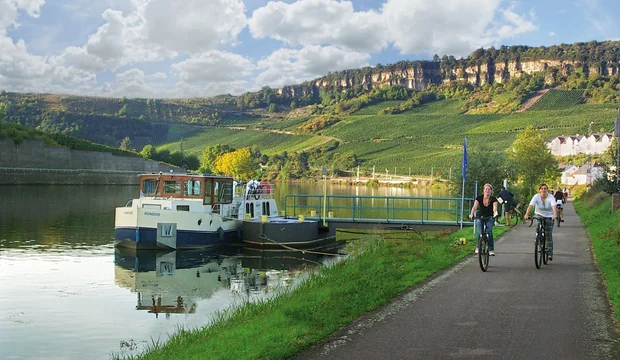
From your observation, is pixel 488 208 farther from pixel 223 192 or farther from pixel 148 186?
pixel 148 186

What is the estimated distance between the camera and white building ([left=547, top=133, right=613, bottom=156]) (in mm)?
134275

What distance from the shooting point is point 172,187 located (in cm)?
3164

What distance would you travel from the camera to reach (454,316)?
9750 mm

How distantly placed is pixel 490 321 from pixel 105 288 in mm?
13216

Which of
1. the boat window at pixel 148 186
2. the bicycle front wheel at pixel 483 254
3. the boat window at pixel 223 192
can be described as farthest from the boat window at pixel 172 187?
the bicycle front wheel at pixel 483 254

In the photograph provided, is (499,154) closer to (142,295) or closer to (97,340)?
(142,295)

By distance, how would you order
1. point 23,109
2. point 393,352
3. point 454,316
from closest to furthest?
1. point 393,352
2. point 454,316
3. point 23,109

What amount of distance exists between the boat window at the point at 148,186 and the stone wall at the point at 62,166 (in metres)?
60.7

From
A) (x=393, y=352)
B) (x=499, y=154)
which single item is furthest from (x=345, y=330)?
(x=499, y=154)

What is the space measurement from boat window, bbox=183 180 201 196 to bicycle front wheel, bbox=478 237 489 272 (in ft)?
62.6

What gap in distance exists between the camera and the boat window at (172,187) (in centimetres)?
3153

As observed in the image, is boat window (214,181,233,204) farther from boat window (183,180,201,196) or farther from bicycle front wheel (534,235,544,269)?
bicycle front wheel (534,235,544,269)

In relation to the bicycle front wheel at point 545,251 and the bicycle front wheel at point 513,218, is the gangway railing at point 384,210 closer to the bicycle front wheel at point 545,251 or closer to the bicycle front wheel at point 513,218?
the bicycle front wheel at point 513,218

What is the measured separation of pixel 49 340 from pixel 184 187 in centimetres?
1874
